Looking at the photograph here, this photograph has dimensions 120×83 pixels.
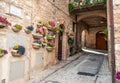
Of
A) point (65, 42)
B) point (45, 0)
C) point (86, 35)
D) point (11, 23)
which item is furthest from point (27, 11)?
point (86, 35)

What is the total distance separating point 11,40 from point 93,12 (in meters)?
8.93

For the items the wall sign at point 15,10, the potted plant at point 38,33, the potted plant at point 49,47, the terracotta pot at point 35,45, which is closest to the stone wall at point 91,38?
the potted plant at point 49,47

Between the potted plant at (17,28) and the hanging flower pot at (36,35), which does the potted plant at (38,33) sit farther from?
the potted plant at (17,28)

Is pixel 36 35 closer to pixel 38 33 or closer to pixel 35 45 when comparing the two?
pixel 38 33

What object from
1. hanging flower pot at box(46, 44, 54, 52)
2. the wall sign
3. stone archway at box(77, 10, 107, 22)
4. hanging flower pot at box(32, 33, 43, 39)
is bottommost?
hanging flower pot at box(46, 44, 54, 52)

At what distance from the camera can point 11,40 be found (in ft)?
16.8

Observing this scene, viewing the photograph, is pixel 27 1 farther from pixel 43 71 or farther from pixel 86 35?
pixel 86 35

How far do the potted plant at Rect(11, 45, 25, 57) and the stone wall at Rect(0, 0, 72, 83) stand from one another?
136 mm

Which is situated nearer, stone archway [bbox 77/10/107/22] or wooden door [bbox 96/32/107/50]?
stone archway [bbox 77/10/107/22]

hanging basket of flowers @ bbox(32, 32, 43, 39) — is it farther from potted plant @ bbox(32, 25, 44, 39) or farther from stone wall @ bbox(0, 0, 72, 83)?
stone wall @ bbox(0, 0, 72, 83)

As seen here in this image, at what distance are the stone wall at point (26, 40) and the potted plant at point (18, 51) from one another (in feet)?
0.45

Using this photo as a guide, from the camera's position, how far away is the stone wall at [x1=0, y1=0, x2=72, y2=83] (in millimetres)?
4879

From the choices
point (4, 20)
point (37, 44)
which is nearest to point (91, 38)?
point (37, 44)

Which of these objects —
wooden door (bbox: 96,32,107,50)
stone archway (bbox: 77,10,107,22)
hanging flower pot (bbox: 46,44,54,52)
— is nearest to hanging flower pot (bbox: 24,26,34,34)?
hanging flower pot (bbox: 46,44,54,52)
